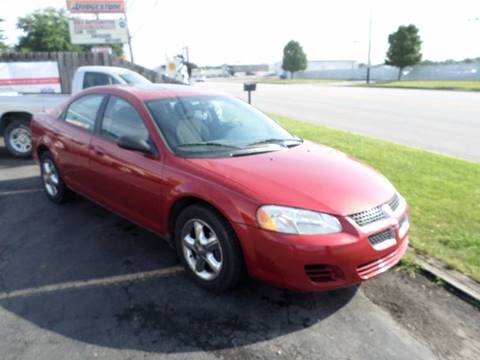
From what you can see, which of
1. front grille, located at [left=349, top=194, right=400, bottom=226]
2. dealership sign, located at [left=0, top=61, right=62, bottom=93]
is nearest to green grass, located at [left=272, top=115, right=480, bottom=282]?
front grille, located at [left=349, top=194, right=400, bottom=226]

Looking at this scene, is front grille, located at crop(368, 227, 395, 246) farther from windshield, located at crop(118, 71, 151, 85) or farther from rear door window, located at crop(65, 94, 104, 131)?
→ windshield, located at crop(118, 71, 151, 85)

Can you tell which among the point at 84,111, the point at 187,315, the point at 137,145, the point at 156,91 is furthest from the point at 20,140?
the point at 187,315

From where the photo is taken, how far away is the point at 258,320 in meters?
2.85

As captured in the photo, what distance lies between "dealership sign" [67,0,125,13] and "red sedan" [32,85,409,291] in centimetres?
2355

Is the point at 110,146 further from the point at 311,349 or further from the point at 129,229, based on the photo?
the point at 311,349

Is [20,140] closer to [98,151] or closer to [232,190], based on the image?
[98,151]

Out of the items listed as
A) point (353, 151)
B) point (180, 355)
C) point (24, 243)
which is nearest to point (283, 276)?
point (180, 355)

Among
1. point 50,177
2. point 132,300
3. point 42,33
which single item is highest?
point 42,33

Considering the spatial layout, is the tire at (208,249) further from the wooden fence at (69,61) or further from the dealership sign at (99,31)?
the dealership sign at (99,31)

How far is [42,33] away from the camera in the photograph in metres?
38.7

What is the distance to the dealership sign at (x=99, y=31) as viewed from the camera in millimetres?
24312

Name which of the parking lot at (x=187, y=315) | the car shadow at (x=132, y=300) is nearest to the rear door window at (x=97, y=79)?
the car shadow at (x=132, y=300)

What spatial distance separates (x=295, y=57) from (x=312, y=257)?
87937 mm

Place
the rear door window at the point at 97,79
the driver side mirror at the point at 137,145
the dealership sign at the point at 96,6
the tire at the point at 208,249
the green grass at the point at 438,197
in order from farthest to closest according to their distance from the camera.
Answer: the dealership sign at the point at 96,6 → the rear door window at the point at 97,79 → the green grass at the point at 438,197 → the driver side mirror at the point at 137,145 → the tire at the point at 208,249
